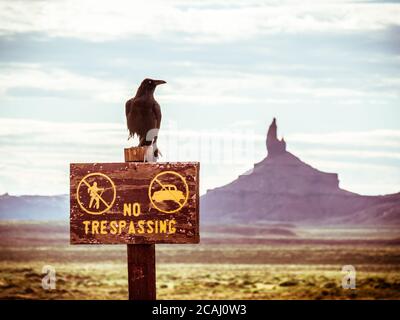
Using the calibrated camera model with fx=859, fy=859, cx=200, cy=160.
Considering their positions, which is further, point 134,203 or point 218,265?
point 218,265

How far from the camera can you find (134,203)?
836cm

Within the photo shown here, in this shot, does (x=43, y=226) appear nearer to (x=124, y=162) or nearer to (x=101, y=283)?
(x=101, y=283)

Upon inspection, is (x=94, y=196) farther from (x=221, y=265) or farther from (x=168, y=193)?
(x=221, y=265)

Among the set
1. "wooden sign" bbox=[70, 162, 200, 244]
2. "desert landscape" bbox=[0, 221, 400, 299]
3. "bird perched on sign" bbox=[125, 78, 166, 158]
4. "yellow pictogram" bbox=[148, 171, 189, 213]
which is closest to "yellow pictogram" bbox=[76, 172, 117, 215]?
"wooden sign" bbox=[70, 162, 200, 244]

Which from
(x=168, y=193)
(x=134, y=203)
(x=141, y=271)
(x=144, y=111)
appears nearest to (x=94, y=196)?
(x=134, y=203)

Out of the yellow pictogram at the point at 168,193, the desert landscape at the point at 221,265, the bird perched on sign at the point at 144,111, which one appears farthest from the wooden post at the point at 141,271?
the desert landscape at the point at 221,265

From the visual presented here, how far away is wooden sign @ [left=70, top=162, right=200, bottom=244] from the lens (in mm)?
8242

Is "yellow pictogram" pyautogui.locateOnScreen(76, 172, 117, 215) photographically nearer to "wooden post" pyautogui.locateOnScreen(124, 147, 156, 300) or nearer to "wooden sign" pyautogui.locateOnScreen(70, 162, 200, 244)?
"wooden sign" pyautogui.locateOnScreen(70, 162, 200, 244)

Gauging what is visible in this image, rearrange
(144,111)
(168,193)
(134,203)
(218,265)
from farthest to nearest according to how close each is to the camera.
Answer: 1. (218,265)
2. (144,111)
3. (134,203)
4. (168,193)

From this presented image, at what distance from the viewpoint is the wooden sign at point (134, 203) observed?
824 centimetres

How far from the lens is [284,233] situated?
19912 centimetres

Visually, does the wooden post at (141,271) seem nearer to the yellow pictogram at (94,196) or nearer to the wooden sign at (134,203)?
the wooden sign at (134,203)

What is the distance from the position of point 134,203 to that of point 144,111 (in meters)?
2.37
